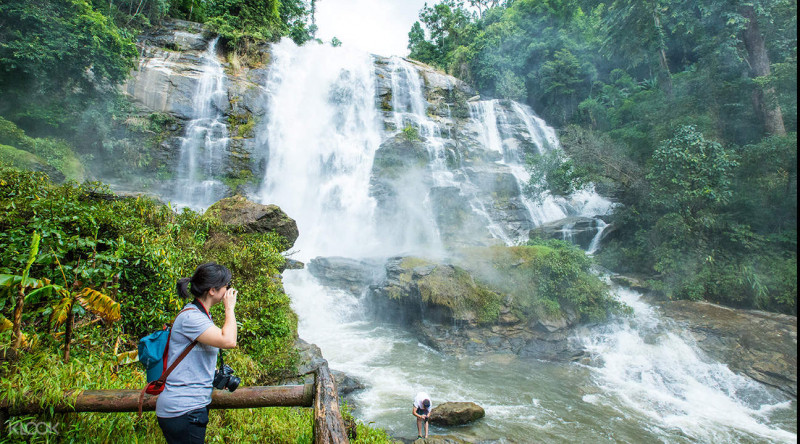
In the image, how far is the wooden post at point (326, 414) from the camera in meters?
2.37

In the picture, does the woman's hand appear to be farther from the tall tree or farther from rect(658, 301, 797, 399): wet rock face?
the tall tree

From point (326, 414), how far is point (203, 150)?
2095 centimetres

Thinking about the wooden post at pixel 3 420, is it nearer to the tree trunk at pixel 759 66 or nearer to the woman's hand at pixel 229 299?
the woman's hand at pixel 229 299

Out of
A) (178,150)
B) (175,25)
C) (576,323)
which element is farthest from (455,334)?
(175,25)

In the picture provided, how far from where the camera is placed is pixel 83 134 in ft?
55.1

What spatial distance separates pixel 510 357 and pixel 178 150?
19.9m

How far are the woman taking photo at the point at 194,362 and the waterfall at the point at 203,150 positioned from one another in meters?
17.8

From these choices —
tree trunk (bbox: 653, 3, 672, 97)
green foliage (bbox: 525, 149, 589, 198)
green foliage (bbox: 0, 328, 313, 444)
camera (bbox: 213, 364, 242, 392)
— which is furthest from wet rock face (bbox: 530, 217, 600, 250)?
camera (bbox: 213, 364, 242, 392)

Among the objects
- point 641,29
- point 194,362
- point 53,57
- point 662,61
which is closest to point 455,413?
point 194,362

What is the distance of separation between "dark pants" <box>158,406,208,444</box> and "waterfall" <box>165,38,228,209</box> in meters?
17.9

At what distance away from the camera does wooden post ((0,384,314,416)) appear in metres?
2.46

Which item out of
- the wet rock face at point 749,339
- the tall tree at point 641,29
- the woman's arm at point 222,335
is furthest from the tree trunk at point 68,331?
the tall tree at point 641,29

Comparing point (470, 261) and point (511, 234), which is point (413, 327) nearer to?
point (470, 261)

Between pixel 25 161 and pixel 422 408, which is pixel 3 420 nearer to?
pixel 422 408
